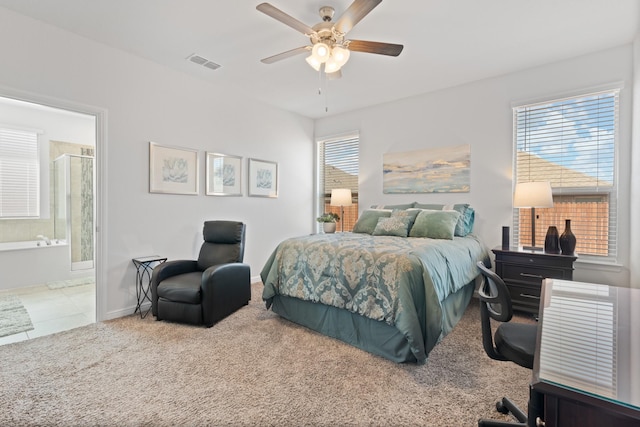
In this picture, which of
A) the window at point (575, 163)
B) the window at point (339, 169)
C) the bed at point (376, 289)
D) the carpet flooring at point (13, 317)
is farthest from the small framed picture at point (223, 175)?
the window at point (575, 163)

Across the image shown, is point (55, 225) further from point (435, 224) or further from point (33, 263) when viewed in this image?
point (435, 224)

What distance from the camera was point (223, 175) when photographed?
4250 millimetres

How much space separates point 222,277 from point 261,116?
9.23ft

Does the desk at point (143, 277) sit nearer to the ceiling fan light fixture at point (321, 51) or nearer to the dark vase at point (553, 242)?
the ceiling fan light fixture at point (321, 51)

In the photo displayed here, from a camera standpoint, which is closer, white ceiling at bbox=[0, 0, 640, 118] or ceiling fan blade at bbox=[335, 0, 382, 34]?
ceiling fan blade at bbox=[335, 0, 382, 34]

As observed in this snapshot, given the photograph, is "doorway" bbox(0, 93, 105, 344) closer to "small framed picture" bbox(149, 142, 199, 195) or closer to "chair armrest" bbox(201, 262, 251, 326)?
"small framed picture" bbox(149, 142, 199, 195)

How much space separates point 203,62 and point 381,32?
209cm

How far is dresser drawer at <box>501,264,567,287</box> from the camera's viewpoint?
298 cm

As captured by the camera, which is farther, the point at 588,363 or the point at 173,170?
the point at 173,170

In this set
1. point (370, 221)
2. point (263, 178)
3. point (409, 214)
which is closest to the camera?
point (409, 214)

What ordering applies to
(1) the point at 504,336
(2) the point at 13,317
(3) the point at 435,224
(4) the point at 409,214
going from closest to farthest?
(1) the point at 504,336 → (2) the point at 13,317 → (3) the point at 435,224 → (4) the point at 409,214

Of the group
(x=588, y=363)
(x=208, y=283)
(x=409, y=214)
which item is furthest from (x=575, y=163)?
(x=208, y=283)

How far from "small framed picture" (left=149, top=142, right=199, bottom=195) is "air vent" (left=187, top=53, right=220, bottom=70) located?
1.06 metres

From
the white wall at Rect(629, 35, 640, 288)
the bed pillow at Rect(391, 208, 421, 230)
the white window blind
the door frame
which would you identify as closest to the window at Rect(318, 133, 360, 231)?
the bed pillow at Rect(391, 208, 421, 230)
